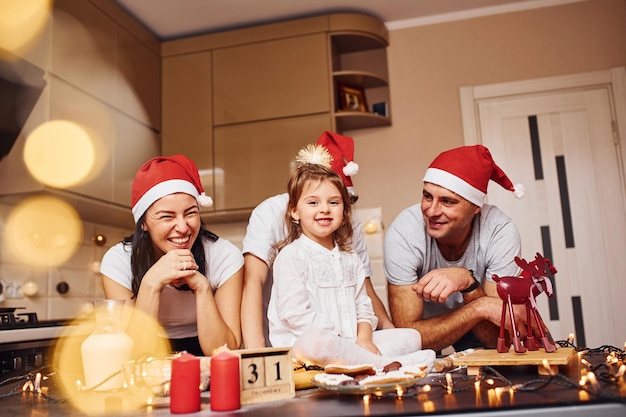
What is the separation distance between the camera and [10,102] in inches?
93.0

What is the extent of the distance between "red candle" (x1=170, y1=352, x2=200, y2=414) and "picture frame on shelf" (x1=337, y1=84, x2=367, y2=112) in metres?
2.56

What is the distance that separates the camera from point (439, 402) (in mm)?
886

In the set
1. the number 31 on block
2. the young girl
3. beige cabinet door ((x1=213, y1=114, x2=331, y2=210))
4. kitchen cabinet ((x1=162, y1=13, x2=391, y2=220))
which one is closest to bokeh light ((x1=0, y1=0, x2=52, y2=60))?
kitchen cabinet ((x1=162, y1=13, x2=391, y2=220))

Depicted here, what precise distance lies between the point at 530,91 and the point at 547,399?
2.78 metres

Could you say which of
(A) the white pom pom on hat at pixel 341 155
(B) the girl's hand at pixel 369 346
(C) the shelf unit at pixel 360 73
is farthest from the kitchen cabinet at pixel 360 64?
(B) the girl's hand at pixel 369 346

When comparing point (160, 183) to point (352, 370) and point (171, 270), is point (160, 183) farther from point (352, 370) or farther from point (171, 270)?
point (352, 370)

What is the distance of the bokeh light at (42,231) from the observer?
8.71 feet

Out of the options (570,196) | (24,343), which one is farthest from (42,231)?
(570,196)

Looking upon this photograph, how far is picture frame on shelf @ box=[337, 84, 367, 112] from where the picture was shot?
3355 millimetres

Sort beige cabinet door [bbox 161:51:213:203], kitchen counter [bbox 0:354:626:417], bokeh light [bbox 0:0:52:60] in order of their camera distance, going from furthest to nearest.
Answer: beige cabinet door [bbox 161:51:213:203] < bokeh light [bbox 0:0:52:60] < kitchen counter [bbox 0:354:626:417]

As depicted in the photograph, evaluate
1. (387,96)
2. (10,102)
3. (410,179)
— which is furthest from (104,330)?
(387,96)

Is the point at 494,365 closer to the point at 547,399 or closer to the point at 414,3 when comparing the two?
the point at 547,399

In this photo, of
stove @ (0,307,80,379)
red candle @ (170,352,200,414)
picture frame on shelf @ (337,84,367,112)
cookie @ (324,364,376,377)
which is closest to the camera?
red candle @ (170,352,200,414)

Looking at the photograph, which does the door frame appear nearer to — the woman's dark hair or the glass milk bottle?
the woman's dark hair
